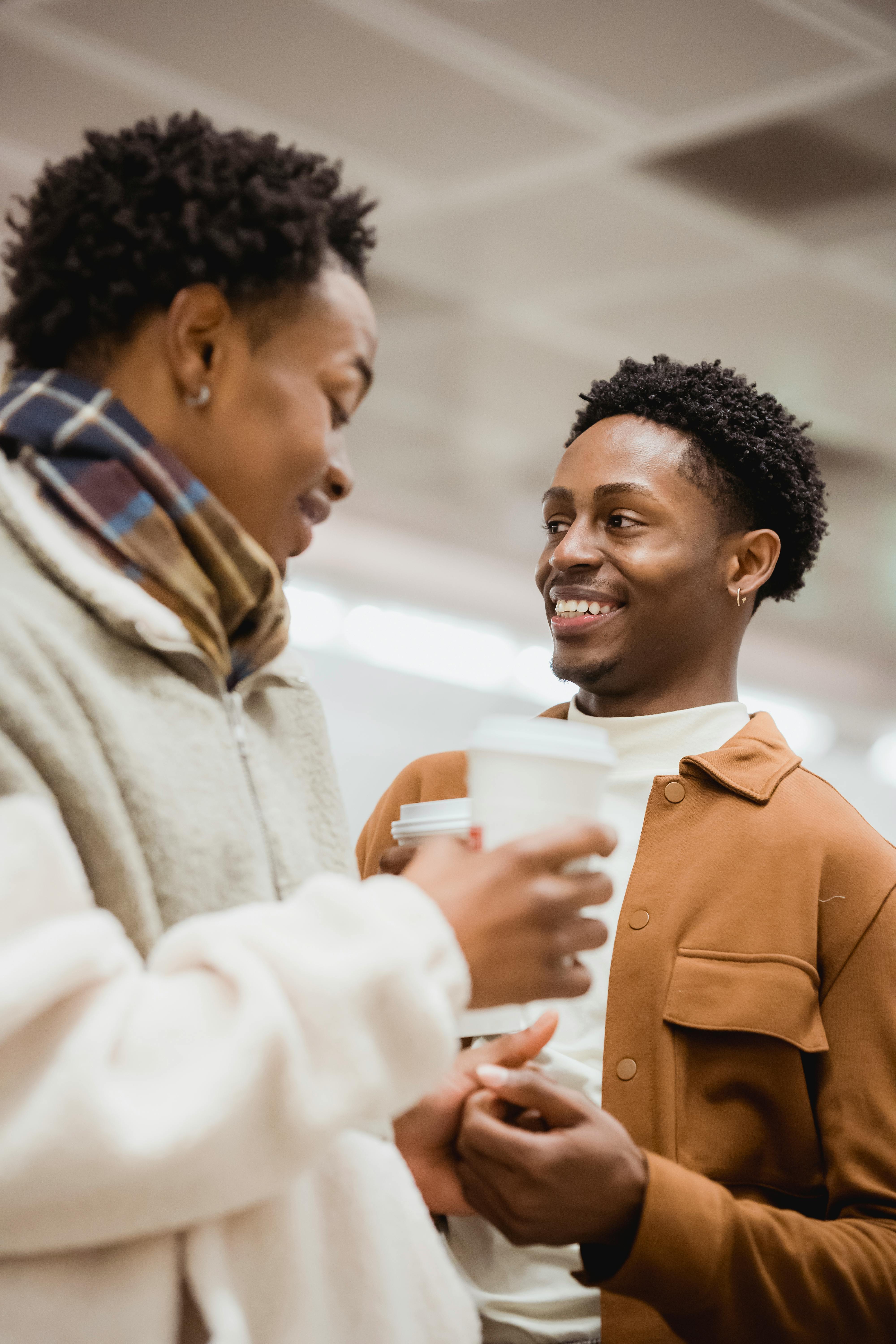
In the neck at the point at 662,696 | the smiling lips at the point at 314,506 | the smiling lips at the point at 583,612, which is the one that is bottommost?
the neck at the point at 662,696

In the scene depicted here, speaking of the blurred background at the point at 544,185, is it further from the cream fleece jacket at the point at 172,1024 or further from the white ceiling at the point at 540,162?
the cream fleece jacket at the point at 172,1024

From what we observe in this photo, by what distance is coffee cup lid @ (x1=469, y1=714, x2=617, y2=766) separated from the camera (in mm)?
1010

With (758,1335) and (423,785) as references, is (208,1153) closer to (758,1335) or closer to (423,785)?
(758,1335)

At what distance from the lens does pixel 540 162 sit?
2814 millimetres

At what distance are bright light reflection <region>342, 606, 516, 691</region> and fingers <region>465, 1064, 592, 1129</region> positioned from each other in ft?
13.7

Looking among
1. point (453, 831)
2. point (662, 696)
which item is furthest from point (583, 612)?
point (453, 831)

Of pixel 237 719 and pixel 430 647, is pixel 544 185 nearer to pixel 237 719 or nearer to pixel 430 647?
pixel 237 719

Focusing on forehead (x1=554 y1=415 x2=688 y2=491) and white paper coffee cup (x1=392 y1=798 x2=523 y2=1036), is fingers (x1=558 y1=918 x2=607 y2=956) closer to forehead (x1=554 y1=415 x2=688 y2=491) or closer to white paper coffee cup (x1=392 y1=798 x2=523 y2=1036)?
white paper coffee cup (x1=392 y1=798 x2=523 y2=1036)

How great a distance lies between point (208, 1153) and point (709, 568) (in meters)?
1.28

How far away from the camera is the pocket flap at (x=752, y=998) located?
1.46m

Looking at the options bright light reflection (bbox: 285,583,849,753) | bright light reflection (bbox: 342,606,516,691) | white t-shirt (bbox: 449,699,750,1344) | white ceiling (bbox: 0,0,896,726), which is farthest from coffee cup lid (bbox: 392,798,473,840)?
bright light reflection (bbox: 342,606,516,691)

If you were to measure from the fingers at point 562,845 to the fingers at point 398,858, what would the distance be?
0.49m

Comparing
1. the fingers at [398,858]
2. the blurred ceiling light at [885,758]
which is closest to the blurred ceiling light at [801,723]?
the blurred ceiling light at [885,758]

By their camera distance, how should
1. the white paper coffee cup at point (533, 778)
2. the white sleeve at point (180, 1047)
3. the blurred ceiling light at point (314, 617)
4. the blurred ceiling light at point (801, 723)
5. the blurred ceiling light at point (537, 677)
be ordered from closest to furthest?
the white sleeve at point (180, 1047), the white paper coffee cup at point (533, 778), the blurred ceiling light at point (314, 617), the blurred ceiling light at point (537, 677), the blurred ceiling light at point (801, 723)
